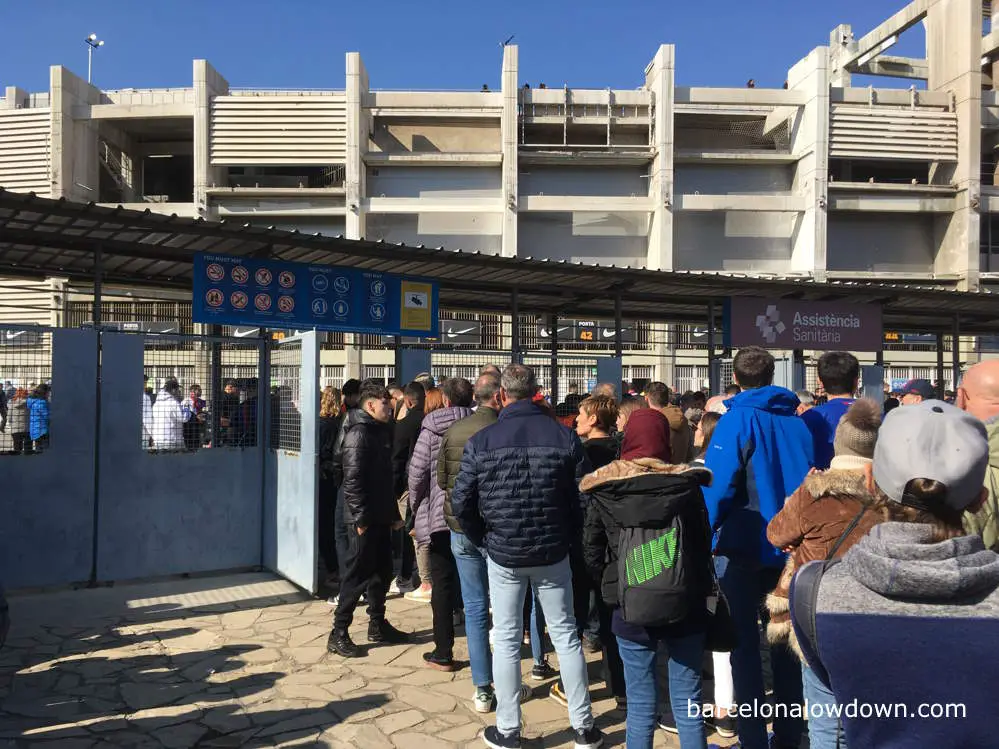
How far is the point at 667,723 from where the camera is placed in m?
4.34

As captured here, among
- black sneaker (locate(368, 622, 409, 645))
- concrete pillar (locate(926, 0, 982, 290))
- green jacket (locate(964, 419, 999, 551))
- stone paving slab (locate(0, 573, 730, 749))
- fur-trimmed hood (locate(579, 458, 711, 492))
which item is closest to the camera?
green jacket (locate(964, 419, 999, 551))

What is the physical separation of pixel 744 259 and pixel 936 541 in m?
36.1

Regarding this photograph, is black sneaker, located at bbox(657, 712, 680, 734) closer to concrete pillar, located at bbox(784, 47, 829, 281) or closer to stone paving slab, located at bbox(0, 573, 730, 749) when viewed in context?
stone paving slab, located at bbox(0, 573, 730, 749)

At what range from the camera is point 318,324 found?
8.81m

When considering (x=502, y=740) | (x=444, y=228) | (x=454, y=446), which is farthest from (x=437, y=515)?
(x=444, y=228)

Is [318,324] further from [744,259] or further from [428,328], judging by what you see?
[744,259]

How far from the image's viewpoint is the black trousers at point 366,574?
5.48 meters

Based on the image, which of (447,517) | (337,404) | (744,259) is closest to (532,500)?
(447,517)

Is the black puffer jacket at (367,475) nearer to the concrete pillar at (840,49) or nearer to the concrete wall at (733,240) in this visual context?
the concrete wall at (733,240)

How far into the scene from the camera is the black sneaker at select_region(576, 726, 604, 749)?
12.9 ft

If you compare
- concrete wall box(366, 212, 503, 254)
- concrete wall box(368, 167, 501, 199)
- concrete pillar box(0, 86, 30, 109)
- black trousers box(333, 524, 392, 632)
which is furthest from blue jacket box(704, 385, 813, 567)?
concrete pillar box(0, 86, 30, 109)

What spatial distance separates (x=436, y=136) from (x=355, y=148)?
427cm

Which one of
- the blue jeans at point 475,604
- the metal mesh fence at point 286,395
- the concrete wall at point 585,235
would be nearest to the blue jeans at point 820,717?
the blue jeans at point 475,604

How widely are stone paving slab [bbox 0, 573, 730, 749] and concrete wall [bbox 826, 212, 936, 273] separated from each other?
3397 centimetres
